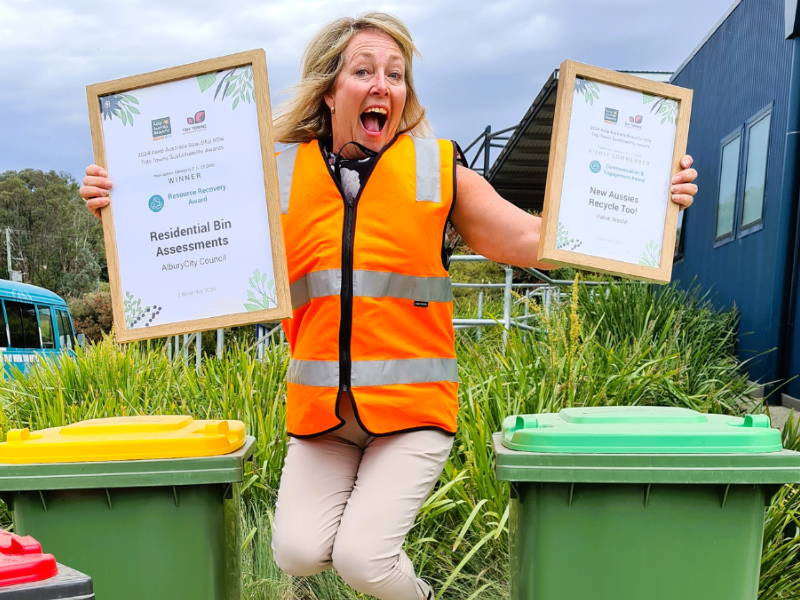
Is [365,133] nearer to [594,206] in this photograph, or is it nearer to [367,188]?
[367,188]

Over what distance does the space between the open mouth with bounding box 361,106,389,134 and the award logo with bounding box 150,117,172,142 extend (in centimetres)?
65

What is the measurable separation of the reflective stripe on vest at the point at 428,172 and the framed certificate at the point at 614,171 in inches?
14.3

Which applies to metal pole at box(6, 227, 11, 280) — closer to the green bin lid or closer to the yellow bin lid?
the yellow bin lid

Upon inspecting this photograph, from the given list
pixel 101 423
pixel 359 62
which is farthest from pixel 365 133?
pixel 101 423

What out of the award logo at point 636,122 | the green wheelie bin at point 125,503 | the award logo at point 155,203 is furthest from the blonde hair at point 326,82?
the green wheelie bin at point 125,503

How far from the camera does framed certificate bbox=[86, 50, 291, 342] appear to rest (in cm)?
231

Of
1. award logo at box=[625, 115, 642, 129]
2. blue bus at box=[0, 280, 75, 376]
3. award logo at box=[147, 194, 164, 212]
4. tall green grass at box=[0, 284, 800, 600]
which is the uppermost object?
award logo at box=[625, 115, 642, 129]

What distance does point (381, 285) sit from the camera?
7.68ft

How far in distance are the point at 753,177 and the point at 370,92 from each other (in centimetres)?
652

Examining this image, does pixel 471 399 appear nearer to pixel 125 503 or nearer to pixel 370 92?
pixel 370 92

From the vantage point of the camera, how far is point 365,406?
2.27 m

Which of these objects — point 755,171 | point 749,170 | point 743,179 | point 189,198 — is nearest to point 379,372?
point 189,198

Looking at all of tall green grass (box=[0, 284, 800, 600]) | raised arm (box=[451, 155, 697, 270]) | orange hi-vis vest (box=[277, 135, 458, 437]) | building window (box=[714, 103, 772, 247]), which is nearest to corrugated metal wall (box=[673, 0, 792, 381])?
building window (box=[714, 103, 772, 247])

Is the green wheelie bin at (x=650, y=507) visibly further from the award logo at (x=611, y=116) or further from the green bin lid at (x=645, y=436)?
the award logo at (x=611, y=116)
